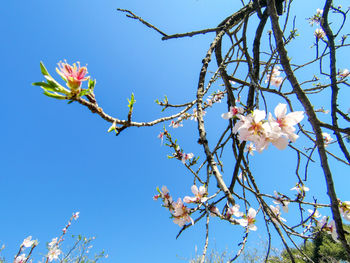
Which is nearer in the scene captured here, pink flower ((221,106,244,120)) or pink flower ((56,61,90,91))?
pink flower ((56,61,90,91))

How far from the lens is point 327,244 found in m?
10.0

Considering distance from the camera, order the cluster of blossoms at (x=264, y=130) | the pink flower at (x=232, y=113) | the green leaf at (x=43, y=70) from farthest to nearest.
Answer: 1. the pink flower at (x=232, y=113)
2. the cluster of blossoms at (x=264, y=130)
3. the green leaf at (x=43, y=70)

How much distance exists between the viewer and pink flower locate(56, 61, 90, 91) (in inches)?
20.4

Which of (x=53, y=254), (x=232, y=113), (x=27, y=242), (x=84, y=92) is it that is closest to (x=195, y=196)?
(x=232, y=113)

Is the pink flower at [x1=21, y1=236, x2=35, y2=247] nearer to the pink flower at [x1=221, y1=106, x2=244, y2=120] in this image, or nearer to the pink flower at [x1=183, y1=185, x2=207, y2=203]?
the pink flower at [x1=183, y1=185, x2=207, y2=203]

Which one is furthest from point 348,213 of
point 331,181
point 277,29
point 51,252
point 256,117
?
point 51,252

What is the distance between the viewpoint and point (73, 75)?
525 millimetres

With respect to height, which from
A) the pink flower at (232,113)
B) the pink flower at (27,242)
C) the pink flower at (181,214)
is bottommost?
the pink flower at (181,214)

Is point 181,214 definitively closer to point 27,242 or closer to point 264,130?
point 264,130

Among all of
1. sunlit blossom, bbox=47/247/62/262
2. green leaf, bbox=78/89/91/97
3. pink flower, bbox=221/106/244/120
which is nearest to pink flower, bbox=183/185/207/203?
pink flower, bbox=221/106/244/120

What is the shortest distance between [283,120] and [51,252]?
5.35 meters

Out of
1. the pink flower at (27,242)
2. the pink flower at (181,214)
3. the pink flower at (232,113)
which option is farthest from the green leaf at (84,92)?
the pink flower at (27,242)

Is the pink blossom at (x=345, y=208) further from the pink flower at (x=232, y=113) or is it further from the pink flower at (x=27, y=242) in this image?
the pink flower at (x=27, y=242)

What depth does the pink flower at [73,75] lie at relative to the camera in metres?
0.52
